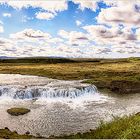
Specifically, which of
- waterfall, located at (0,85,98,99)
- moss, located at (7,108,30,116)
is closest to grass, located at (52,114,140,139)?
moss, located at (7,108,30,116)

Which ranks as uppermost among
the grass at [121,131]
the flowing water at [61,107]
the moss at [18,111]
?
the grass at [121,131]

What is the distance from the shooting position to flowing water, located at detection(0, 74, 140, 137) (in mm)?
30117

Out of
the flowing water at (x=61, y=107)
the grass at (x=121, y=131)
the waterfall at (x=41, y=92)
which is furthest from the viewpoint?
the waterfall at (x=41, y=92)

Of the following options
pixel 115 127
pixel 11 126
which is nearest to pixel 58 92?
pixel 11 126

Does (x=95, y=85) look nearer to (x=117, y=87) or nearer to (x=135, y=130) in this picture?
(x=117, y=87)

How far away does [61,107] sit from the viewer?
4012 centimetres

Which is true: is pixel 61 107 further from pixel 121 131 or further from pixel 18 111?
pixel 121 131

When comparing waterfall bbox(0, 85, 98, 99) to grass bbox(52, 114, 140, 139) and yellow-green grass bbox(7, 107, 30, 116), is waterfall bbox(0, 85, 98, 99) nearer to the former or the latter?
yellow-green grass bbox(7, 107, 30, 116)

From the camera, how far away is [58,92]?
4912 cm

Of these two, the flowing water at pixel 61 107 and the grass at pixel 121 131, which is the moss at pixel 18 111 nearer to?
the flowing water at pixel 61 107

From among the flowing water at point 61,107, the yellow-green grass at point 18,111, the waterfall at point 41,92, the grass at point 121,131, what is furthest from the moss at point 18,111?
the grass at point 121,131

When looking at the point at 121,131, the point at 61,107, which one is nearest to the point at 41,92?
the point at 61,107

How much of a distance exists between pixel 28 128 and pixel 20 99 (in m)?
18.5

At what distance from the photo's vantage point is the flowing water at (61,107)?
30117 mm
